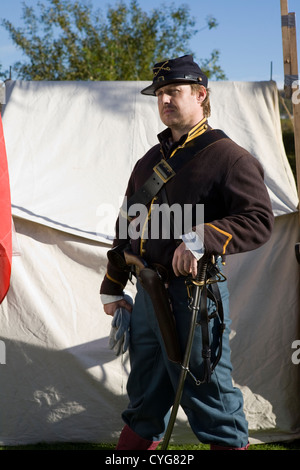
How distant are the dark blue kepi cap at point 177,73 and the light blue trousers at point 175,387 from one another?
0.78 metres

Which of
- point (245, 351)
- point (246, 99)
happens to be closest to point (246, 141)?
point (246, 99)

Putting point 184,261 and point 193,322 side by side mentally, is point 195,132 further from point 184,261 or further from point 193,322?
point 193,322

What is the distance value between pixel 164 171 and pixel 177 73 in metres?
0.39

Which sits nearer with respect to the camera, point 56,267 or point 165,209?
point 165,209

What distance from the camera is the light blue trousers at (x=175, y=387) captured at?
2.29 metres

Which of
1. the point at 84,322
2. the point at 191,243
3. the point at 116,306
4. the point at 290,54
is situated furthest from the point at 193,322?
the point at 290,54

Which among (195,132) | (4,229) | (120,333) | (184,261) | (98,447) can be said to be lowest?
(98,447)

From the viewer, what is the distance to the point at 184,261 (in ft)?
7.00

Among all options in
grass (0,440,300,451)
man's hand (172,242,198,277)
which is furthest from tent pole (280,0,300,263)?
grass (0,440,300,451)

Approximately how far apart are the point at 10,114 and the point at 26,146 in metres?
0.24

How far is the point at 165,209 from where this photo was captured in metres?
2.37

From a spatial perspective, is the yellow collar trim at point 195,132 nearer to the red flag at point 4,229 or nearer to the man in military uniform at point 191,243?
the man in military uniform at point 191,243

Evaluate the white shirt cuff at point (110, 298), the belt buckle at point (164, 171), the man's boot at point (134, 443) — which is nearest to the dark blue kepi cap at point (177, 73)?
the belt buckle at point (164, 171)
